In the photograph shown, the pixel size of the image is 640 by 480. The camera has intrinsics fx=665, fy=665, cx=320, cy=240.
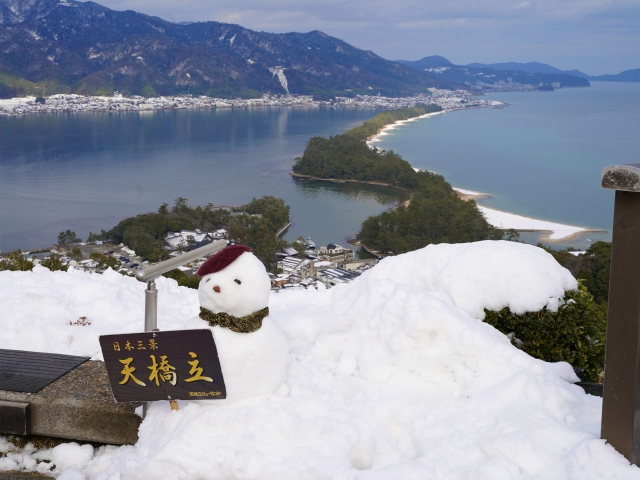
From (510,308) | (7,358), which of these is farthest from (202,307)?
(510,308)

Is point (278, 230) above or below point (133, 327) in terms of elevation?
below

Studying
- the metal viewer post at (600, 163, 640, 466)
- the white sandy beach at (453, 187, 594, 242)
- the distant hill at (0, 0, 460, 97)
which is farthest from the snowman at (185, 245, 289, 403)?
the distant hill at (0, 0, 460, 97)

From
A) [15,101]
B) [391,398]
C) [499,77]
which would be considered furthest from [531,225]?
[499,77]

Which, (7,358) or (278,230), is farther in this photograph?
(278,230)

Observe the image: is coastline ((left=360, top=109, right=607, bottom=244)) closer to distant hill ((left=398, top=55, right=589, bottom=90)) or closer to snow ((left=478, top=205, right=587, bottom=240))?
snow ((left=478, top=205, right=587, bottom=240))

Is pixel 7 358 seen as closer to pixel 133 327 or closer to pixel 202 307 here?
pixel 133 327

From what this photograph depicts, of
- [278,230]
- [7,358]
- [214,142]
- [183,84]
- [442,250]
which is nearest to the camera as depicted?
[7,358]
